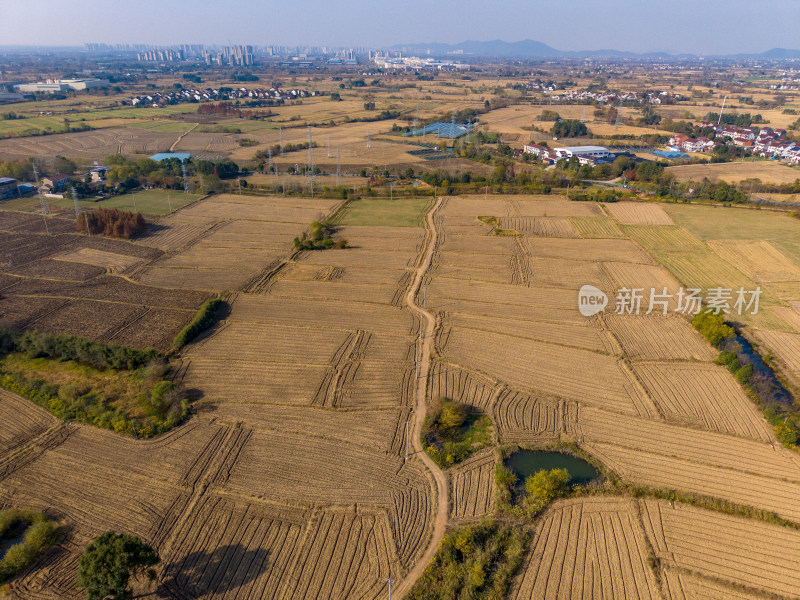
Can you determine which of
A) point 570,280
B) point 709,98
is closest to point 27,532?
point 570,280

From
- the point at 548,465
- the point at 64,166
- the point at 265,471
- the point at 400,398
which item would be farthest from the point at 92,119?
the point at 548,465

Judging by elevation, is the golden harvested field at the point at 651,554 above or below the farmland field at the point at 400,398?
below

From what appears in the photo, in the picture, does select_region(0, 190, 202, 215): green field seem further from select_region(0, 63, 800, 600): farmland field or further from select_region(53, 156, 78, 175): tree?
select_region(53, 156, 78, 175): tree

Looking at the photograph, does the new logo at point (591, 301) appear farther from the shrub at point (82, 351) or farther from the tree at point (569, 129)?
the tree at point (569, 129)

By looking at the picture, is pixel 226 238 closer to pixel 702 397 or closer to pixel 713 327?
pixel 702 397

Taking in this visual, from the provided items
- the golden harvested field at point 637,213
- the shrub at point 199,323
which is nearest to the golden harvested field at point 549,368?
the shrub at point 199,323
